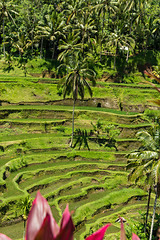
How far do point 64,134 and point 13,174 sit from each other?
756cm

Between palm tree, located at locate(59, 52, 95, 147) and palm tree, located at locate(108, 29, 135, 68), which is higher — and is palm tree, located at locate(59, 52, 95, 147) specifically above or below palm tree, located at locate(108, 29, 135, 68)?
below

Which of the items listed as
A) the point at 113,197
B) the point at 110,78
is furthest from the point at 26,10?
the point at 113,197

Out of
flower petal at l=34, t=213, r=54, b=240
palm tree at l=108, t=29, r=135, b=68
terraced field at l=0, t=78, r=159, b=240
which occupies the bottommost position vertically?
terraced field at l=0, t=78, r=159, b=240

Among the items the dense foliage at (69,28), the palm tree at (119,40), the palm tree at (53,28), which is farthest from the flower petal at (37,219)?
the palm tree at (119,40)

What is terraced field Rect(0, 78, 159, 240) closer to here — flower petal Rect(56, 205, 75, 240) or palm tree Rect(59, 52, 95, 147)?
palm tree Rect(59, 52, 95, 147)

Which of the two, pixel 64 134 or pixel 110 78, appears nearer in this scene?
pixel 64 134

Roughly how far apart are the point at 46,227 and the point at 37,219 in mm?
79

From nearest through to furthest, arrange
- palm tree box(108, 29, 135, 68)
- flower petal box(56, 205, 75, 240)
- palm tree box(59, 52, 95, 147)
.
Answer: flower petal box(56, 205, 75, 240)
palm tree box(59, 52, 95, 147)
palm tree box(108, 29, 135, 68)

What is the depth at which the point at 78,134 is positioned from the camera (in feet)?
86.8

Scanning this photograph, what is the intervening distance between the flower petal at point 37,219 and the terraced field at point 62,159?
609 inches

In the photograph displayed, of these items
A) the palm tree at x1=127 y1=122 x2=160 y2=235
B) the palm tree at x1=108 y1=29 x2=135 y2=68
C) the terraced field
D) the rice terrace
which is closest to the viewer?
the palm tree at x1=127 y1=122 x2=160 y2=235

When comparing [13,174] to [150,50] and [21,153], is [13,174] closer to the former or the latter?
[21,153]

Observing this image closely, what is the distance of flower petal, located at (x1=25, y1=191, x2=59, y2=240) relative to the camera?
3.04 ft

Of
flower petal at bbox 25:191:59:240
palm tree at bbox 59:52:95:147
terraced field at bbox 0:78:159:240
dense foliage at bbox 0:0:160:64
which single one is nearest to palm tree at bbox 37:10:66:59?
dense foliage at bbox 0:0:160:64
